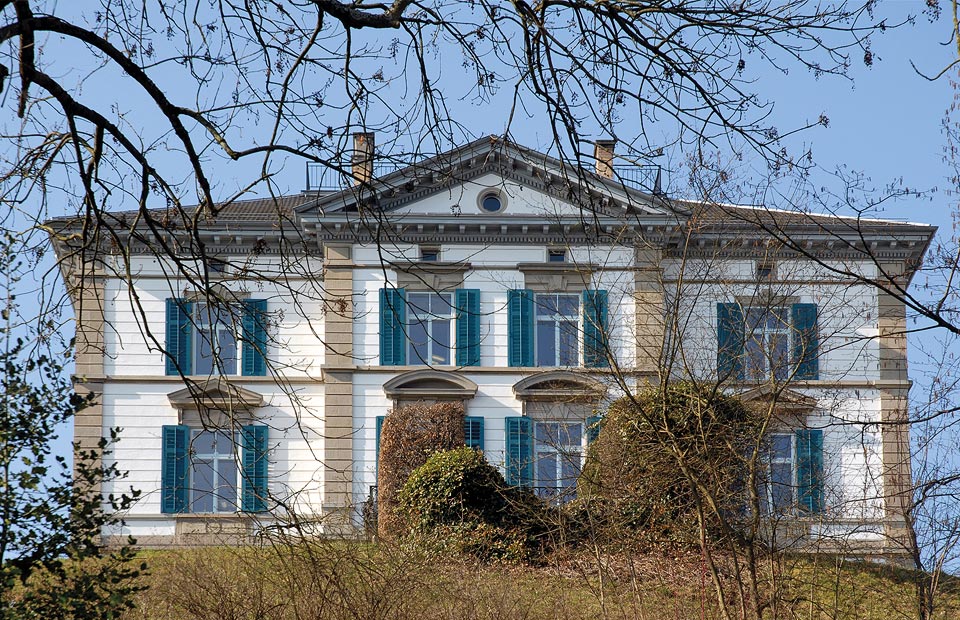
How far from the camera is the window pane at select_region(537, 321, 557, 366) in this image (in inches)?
961

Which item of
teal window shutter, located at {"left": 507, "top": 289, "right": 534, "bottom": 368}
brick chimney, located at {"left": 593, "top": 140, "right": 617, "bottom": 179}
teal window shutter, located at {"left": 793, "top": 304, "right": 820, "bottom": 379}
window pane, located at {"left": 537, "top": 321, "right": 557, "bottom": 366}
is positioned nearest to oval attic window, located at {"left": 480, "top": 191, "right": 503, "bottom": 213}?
teal window shutter, located at {"left": 507, "top": 289, "right": 534, "bottom": 368}

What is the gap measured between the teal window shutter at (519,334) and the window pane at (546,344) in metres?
0.25

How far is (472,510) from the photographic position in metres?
18.8

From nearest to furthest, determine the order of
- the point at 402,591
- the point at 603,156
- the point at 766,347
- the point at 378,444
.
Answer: the point at 603,156 → the point at 402,591 → the point at 766,347 → the point at 378,444

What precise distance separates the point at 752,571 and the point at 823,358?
14.5 meters

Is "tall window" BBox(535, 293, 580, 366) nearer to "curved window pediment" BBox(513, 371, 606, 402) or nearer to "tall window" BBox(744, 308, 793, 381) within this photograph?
"curved window pediment" BBox(513, 371, 606, 402)

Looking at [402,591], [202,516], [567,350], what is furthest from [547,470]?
[402,591]

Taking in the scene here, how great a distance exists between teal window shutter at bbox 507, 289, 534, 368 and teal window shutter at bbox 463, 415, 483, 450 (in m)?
1.26

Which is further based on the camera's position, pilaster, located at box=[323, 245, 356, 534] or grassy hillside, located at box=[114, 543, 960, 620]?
pilaster, located at box=[323, 245, 356, 534]

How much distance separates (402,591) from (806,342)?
518 cm

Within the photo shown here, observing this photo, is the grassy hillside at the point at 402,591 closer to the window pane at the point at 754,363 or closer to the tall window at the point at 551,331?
the window pane at the point at 754,363

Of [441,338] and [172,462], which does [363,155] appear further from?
[172,462]

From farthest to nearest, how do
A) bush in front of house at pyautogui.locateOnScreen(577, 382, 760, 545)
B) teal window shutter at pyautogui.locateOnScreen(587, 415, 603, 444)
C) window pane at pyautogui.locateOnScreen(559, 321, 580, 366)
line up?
window pane at pyautogui.locateOnScreen(559, 321, 580, 366) → teal window shutter at pyautogui.locateOnScreen(587, 415, 603, 444) → bush in front of house at pyautogui.locateOnScreen(577, 382, 760, 545)

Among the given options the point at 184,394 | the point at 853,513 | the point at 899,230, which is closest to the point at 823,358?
the point at 899,230
